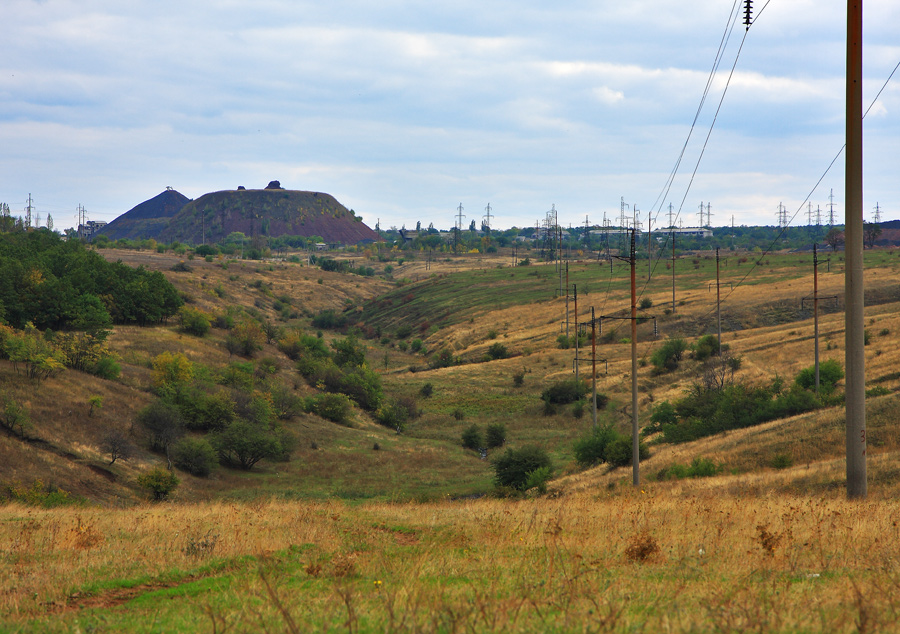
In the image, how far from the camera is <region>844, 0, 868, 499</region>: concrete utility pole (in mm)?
14219

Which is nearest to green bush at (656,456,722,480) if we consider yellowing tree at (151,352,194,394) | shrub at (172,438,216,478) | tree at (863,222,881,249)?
shrub at (172,438,216,478)

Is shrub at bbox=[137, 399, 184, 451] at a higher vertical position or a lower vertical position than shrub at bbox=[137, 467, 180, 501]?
higher

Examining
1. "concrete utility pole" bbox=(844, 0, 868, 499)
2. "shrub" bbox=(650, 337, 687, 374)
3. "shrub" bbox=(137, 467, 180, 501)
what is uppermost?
"concrete utility pole" bbox=(844, 0, 868, 499)

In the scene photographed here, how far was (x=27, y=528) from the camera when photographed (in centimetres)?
1363

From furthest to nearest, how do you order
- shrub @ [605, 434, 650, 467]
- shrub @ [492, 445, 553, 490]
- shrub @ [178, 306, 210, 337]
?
shrub @ [178, 306, 210, 337] < shrub @ [492, 445, 553, 490] < shrub @ [605, 434, 650, 467]

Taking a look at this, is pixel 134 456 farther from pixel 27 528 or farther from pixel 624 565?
pixel 624 565

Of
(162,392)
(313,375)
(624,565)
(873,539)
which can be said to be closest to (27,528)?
(624,565)

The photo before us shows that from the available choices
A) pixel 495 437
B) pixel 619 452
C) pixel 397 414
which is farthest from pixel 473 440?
pixel 619 452

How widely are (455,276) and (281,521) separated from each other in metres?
149

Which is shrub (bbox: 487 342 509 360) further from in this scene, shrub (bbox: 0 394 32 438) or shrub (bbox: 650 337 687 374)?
shrub (bbox: 0 394 32 438)

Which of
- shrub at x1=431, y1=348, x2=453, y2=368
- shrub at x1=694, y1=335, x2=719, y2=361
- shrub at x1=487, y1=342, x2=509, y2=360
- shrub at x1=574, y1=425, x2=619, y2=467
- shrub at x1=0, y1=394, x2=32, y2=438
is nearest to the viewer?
shrub at x1=0, y1=394, x2=32, y2=438

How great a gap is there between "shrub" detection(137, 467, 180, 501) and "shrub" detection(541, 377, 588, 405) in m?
39.2

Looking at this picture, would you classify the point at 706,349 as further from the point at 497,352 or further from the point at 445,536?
the point at 445,536

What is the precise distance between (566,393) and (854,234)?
5405cm
